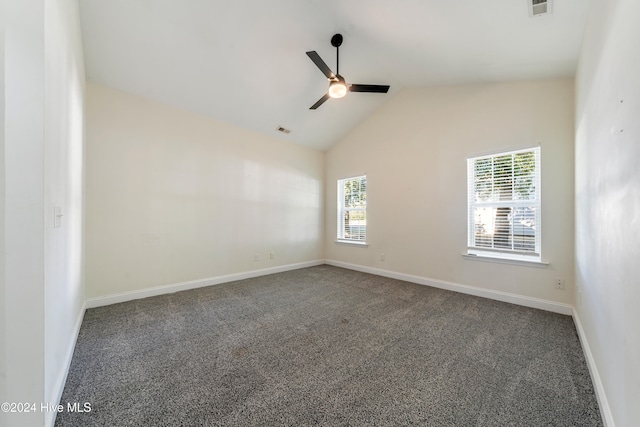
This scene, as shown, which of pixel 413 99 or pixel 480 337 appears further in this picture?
pixel 413 99

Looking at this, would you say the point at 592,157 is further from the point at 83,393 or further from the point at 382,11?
the point at 83,393

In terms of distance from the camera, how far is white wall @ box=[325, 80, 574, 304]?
8.88 feet

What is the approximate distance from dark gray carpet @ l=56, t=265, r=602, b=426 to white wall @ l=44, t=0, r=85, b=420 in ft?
0.95

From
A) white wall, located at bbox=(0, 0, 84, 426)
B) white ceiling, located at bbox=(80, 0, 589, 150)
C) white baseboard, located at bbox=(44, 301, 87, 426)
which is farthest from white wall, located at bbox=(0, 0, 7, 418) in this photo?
white ceiling, located at bbox=(80, 0, 589, 150)

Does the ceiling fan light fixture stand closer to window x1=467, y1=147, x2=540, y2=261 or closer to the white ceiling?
the white ceiling

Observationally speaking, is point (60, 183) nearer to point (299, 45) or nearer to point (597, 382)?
point (299, 45)

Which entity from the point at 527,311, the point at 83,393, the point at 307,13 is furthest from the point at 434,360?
the point at 307,13

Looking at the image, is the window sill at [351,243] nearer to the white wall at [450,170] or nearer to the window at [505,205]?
the white wall at [450,170]

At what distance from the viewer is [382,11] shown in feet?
7.37

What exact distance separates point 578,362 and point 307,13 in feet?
12.6

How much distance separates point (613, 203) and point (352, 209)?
3843 mm

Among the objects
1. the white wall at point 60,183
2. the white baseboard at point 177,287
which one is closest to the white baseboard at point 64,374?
the white wall at point 60,183

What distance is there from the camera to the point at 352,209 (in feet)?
16.5

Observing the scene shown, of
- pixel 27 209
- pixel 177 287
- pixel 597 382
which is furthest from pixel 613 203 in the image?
pixel 177 287
